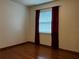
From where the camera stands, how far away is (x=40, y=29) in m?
A: 5.36

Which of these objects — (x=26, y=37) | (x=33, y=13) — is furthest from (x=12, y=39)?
(x=33, y=13)

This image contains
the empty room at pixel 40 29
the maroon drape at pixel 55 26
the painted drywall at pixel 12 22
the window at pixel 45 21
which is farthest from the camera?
the window at pixel 45 21

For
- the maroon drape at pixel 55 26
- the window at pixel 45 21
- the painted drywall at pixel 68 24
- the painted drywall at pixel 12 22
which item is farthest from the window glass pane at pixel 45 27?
the painted drywall at pixel 12 22

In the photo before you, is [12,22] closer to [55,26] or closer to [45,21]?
[45,21]

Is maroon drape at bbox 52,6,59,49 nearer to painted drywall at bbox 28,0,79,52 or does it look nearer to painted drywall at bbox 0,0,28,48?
painted drywall at bbox 28,0,79,52

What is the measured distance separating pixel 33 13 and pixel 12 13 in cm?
135

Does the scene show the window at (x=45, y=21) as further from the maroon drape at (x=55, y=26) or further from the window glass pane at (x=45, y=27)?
the maroon drape at (x=55, y=26)

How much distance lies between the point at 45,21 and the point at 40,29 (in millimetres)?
542

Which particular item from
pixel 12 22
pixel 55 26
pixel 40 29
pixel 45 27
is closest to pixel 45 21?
pixel 45 27

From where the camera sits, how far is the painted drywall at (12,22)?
4327 millimetres

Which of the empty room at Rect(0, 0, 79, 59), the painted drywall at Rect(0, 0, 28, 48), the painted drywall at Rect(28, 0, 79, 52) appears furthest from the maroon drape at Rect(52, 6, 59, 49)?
the painted drywall at Rect(0, 0, 28, 48)

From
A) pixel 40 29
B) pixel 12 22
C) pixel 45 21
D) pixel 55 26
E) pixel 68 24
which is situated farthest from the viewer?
pixel 40 29

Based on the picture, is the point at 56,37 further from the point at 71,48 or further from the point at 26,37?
the point at 26,37

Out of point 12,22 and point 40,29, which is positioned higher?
point 12,22
